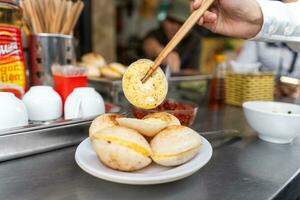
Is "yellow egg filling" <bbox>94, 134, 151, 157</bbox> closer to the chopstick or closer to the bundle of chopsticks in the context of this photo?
the chopstick

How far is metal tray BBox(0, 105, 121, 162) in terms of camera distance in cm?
60

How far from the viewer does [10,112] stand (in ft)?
2.05

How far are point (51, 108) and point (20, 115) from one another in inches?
3.9

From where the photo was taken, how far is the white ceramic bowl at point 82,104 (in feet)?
2.42

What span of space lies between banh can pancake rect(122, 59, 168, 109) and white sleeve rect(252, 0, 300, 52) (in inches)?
16.2

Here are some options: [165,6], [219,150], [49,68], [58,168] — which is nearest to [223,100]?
[219,150]

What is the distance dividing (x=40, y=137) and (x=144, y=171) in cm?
29

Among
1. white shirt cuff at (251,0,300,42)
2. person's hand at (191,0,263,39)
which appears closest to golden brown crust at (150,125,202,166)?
person's hand at (191,0,263,39)

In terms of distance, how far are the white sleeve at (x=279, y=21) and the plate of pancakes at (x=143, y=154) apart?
0.50 m

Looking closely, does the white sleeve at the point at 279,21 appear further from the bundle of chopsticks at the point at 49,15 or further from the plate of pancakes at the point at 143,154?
the bundle of chopsticks at the point at 49,15

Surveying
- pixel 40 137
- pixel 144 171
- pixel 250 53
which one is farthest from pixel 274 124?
pixel 250 53

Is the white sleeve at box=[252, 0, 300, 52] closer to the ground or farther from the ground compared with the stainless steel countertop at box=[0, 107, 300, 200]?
farther from the ground

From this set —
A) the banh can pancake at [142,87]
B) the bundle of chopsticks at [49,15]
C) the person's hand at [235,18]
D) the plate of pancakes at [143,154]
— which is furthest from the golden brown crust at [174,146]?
the bundle of chopsticks at [49,15]

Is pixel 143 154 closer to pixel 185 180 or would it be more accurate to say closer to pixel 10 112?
pixel 185 180
